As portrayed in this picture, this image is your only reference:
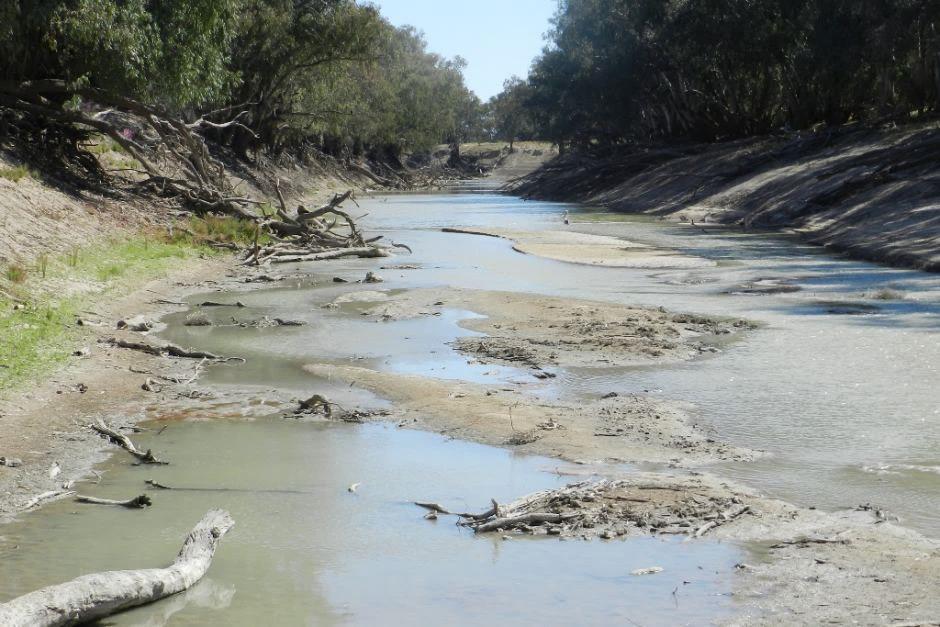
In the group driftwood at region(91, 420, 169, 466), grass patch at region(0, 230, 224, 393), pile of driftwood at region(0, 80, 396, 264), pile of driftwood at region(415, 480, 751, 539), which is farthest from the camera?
pile of driftwood at region(0, 80, 396, 264)

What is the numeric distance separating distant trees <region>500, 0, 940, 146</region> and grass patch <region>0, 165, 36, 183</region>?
2523 centimetres

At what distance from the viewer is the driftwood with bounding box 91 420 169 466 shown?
380 inches

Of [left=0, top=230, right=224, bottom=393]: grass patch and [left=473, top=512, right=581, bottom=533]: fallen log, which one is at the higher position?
[left=0, top=230, right=224, bottom=393]: grass patch

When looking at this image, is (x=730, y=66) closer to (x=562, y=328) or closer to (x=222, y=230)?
(x=222, y=230)

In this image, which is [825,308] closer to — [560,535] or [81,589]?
[560,535]

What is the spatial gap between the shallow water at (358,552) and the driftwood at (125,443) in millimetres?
213

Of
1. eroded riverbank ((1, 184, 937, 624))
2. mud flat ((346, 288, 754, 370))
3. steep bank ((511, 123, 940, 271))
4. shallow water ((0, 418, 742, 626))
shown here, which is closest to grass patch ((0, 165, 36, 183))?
eroded riverbank ((1, 184, 937, 624))

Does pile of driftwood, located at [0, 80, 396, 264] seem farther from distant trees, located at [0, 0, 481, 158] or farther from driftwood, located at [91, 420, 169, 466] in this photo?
driftwood, located at [91, 420, 169, 466]

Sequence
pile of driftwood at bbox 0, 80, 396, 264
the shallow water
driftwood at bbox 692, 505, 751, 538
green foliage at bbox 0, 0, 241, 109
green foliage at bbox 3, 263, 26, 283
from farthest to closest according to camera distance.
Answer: pile of driftwood at bbox 0, 80, 396, 264, green foliage at bbox 0, 0, 241, 109, green foliage at bbox 3, 263, 26, 283, driftwood at bbox 692, 505, 751, 538, the shallow water

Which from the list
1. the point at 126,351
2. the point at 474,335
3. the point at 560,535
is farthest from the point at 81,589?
the point at 474,335

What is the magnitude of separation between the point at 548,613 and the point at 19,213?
56.1 ft

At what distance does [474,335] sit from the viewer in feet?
53.1

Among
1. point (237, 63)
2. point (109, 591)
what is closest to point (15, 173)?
point (109, 591)

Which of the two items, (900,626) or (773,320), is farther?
(773,320)
